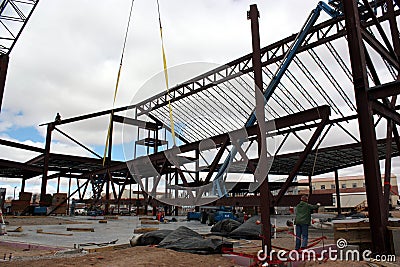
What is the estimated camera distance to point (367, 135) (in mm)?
9078

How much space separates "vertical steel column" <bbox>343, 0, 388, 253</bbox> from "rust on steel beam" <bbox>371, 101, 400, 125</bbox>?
0.53 metres

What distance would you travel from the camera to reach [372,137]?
902 centimetres

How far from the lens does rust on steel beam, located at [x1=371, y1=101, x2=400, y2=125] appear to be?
9.69m

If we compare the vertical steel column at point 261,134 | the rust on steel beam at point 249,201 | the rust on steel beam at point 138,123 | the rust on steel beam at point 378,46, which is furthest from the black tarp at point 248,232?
the rust on steel beam at point 138,123

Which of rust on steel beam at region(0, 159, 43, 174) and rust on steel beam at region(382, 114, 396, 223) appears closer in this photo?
rust on steel beam at region(382, 114, 396, 223)

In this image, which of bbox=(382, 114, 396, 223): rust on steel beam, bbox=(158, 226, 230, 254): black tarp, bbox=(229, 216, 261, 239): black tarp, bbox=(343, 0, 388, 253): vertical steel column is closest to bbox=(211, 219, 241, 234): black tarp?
bbox=(229, 216, 261, 239): black tarp

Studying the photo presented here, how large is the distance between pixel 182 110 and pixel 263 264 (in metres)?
29.8

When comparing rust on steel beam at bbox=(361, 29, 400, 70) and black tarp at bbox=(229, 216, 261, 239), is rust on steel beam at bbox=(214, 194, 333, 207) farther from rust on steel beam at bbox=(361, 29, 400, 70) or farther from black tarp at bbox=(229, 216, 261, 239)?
rust on steel beam at bbox=(361, 29, 400, 70)

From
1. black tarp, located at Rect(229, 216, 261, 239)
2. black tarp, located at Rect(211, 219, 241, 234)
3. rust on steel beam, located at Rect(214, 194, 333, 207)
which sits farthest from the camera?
rust on steel beam, located at Rect(214, 194, 333, 207)

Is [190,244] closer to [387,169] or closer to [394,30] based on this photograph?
[387,169]

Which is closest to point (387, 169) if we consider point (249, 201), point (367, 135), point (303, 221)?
point (367, 135)

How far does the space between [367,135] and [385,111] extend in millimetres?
1808

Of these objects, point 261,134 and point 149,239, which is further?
point 149,239

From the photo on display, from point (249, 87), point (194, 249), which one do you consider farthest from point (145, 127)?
point (194, 249)
